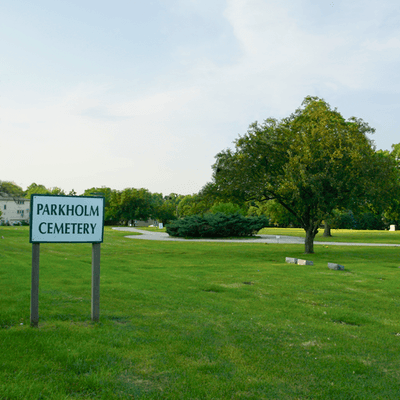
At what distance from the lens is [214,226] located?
3841 cm

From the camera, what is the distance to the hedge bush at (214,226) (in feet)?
126

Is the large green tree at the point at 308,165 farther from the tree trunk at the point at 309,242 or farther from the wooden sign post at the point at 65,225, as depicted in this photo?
the wooden sign post at the point at 65,225

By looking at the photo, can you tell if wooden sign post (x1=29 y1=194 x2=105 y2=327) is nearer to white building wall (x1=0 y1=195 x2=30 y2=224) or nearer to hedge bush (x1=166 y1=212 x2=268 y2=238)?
hedge bush (x1=166 y1=212 x2=268 y2=238)

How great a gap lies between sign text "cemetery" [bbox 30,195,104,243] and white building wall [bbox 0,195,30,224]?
122 m

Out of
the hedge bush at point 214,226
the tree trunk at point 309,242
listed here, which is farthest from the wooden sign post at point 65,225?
the hedge bush at point 214,226

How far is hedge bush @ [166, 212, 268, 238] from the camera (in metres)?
38.3

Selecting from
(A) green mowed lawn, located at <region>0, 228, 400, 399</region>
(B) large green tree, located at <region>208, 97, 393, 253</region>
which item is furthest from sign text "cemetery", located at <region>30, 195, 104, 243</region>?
(B) large green tree, located at <region>208, 97, 393, 253</region>

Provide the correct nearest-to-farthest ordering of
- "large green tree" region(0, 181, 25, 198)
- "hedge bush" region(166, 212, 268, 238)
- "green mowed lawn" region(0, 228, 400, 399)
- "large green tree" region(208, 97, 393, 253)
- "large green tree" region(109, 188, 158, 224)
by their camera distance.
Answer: "green mowed lawn" region(0, 228, 400, 399)
"large green tree" region(208, 97, 393, 253)
"hedge bush" region(166, 212, 268, 238)
"large green tree" region(109, 188, 158, 224)
"large green tree" region(0, 181, 25, 198)

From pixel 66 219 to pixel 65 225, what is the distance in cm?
10

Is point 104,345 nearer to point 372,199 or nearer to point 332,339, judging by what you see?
point 332,339

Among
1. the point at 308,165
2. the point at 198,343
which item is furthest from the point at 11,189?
the point at 198,343

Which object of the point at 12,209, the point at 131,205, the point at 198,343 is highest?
the point at 131,205

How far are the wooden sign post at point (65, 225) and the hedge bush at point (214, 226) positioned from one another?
31547 mm

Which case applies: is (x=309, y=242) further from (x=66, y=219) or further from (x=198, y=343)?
(x=66, y=219)
